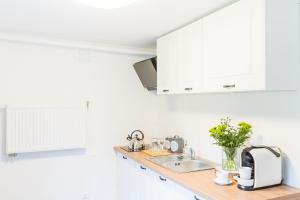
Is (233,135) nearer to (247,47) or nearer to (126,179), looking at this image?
(247,47)

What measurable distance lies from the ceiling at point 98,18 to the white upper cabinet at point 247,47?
19 cm

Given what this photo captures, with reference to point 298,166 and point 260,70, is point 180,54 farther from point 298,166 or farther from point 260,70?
point 298,166

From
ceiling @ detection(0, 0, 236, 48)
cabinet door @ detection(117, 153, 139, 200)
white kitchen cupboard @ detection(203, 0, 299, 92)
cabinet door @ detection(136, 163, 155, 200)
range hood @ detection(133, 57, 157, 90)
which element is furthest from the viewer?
range hood @ detection(133, 57, 157, 90)

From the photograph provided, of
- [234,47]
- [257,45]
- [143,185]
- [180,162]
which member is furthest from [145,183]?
[257,45]

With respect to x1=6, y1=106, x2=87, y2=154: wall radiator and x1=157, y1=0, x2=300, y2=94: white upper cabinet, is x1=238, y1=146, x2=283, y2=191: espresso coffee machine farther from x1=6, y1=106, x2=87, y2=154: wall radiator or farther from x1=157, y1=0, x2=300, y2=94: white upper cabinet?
x1=6, y1=106, x2=87, y2=154: wall radiator

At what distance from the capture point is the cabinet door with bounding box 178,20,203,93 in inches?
81.2

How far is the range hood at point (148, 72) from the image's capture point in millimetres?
2834

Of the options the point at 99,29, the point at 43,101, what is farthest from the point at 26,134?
the point at 99,29

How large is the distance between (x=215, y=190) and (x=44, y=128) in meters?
1.91

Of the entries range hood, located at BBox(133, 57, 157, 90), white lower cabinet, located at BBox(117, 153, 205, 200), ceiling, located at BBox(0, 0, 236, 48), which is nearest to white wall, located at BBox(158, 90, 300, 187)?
range hood, located at BBox(133, 57, 157, 90)

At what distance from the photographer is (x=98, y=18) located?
2105 millimetres

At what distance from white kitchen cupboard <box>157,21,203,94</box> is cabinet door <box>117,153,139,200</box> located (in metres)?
0.90

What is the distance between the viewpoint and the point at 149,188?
2324 millimetres

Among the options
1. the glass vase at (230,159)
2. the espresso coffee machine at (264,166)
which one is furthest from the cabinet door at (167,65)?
the espresso coffee machine at (264,166)
